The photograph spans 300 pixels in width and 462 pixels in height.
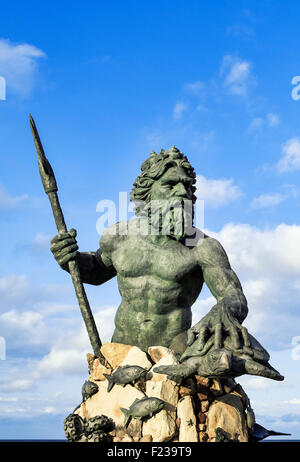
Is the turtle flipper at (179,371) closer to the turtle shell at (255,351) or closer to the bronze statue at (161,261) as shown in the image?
the turtle shell at (255,351)

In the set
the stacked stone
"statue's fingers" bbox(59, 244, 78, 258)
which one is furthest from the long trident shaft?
the stacked stone

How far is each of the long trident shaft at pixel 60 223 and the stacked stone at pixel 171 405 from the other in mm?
550

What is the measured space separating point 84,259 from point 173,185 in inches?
56.5

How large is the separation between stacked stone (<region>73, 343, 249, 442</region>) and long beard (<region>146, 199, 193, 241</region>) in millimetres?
1281

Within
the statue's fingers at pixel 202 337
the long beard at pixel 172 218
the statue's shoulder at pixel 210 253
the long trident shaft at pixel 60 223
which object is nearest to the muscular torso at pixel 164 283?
the statue's shoulder at pixel 210 253

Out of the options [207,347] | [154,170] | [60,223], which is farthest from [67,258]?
[207,347]

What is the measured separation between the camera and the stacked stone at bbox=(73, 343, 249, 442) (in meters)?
5.98

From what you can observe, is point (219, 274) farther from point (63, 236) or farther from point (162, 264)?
point (63, 236)

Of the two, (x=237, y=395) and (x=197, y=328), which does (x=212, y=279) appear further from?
(x=237, y=395)

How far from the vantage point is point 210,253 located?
6.84m

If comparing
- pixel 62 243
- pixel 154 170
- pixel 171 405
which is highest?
pixel 154 170

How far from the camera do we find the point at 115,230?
23.9ft

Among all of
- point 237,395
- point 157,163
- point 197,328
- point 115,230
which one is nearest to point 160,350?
point 197,328

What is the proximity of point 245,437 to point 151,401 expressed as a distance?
43.2 inches
